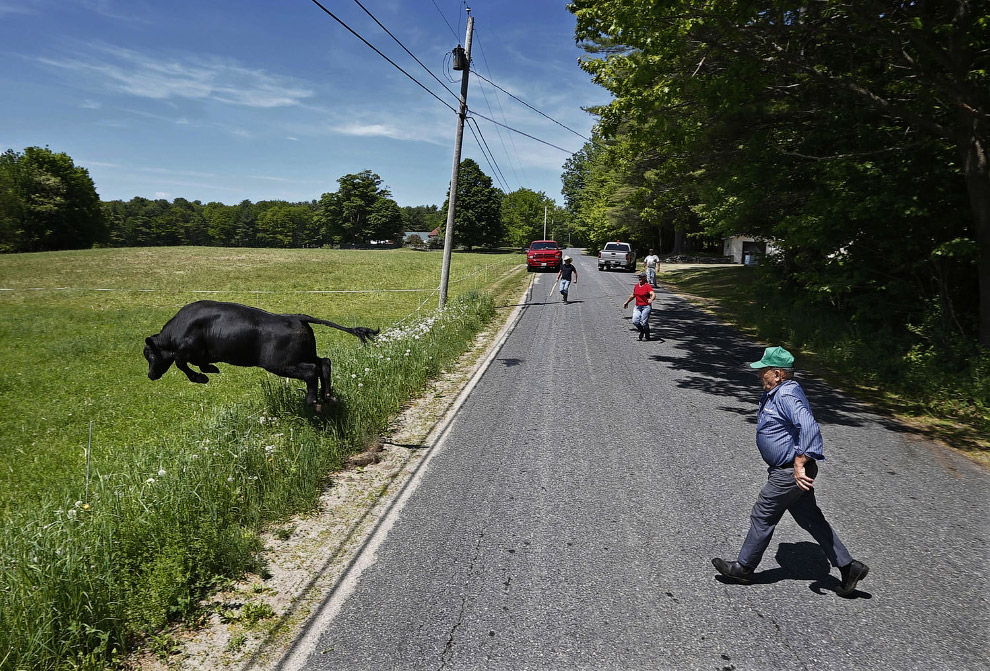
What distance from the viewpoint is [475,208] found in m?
81.8

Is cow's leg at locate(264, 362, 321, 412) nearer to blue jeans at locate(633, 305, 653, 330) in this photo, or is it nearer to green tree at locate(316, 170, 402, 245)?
blue jeans at locate(633, 305, 653, 330)

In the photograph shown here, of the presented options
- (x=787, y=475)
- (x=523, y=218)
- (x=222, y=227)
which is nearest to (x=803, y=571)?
(x=787, y=475)

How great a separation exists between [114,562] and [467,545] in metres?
2.61

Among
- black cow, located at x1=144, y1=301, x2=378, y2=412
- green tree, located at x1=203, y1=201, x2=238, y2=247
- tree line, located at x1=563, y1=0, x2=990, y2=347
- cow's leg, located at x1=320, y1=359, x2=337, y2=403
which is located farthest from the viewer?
green tree, located at x1=203, y1=201, x2=238, y2=247

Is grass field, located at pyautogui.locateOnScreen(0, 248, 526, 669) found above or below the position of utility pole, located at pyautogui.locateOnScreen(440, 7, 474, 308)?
below

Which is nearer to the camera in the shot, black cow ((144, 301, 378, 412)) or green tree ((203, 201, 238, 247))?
black cow ((144, 301, 378, 412))

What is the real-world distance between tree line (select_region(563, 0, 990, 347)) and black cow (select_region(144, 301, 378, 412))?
7.39 m

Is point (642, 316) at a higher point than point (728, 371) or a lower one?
higher

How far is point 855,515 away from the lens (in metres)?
4.96

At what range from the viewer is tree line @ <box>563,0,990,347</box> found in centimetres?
855

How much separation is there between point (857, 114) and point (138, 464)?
14328 millimetres

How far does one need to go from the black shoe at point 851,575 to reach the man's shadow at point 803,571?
0.33 feet

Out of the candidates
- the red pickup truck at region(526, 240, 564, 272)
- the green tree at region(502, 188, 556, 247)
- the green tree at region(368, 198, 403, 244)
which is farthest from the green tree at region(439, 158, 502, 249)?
the red pickup truck at region(526, 240, 564, 272)

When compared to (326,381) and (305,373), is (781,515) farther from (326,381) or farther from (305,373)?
(305,373)
